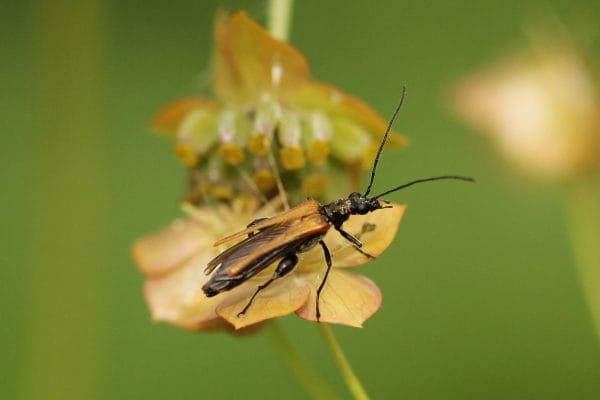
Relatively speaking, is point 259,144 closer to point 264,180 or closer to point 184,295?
point 264,180

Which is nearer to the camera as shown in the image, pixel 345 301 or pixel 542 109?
pixel 345 301

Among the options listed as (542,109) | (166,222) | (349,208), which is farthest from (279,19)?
(166,222)

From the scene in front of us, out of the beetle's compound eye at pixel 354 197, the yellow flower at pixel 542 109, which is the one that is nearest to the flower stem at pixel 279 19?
the beetle's compound eye at pixel 354 197

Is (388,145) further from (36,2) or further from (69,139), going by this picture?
(36,2)

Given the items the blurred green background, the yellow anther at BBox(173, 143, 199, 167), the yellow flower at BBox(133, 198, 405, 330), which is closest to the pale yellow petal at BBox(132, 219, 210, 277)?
the yellow flower at BBox(133, 198, 405, 330)

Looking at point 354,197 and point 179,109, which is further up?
point 179,109

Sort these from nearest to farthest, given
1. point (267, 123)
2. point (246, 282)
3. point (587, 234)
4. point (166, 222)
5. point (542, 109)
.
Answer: point (246, 282), point (267, 123), point (587, 234), point (542, 109), point (166, 222)

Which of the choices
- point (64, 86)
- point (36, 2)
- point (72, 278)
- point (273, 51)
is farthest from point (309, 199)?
point (36, 2)
